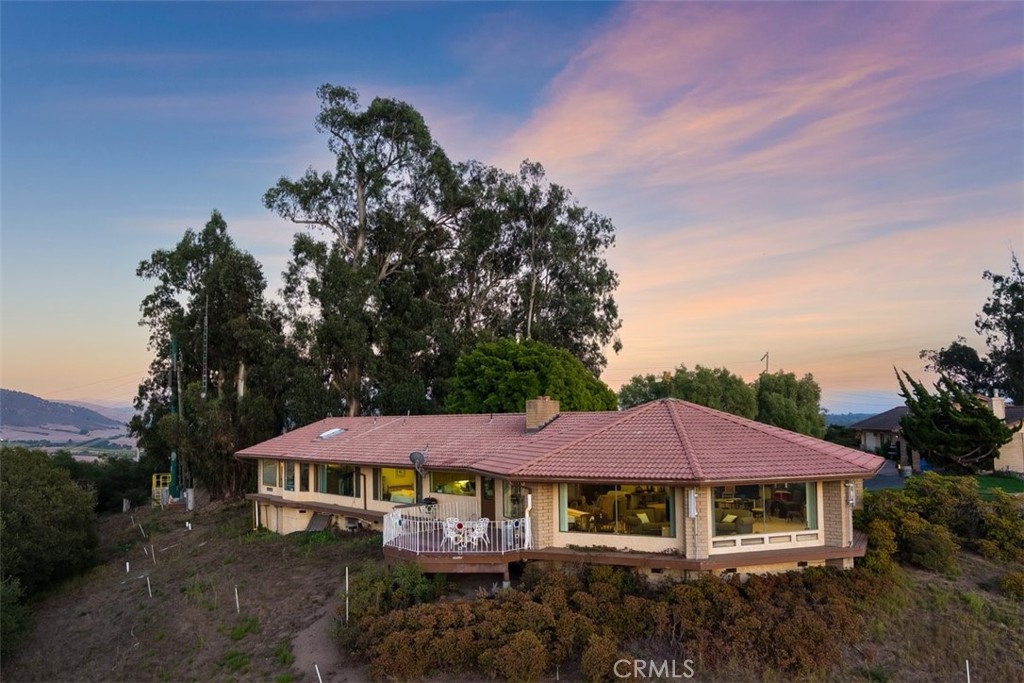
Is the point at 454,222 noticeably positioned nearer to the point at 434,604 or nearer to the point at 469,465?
the point at 469,465

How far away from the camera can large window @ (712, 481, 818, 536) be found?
597 inches

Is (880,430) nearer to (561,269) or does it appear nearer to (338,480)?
(561,269)

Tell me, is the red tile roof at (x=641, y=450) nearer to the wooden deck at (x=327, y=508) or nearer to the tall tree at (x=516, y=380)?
the wooden deck at (x=327, y=508)

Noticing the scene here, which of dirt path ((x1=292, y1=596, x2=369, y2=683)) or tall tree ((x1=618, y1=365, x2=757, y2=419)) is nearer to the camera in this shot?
dirt path ((x1=292, y1=596, x2=369, y2=683))

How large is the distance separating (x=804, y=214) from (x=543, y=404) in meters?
13.1

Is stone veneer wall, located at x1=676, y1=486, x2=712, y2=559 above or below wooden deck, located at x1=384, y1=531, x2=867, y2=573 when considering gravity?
above

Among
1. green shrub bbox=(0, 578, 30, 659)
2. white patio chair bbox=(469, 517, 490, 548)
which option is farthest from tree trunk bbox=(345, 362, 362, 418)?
white patio chair bbox=(469, 517, 490, 548)

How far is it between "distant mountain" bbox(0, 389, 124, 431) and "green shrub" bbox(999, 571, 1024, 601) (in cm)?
9226

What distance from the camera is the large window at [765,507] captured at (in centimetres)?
1516

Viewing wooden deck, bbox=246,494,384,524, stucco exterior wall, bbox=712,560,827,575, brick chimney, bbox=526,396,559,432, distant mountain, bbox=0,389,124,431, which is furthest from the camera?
distant mountain, bbox=0,389,124,431

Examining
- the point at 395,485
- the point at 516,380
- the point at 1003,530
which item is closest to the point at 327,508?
the point at 395,485

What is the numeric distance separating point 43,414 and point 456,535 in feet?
451

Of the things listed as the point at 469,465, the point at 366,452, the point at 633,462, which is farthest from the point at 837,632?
the point at 366,452

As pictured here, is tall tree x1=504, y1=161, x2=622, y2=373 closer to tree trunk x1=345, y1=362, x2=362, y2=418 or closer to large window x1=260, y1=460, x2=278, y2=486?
tree trunk x1=345, y1=362, x2=362, y2=418
